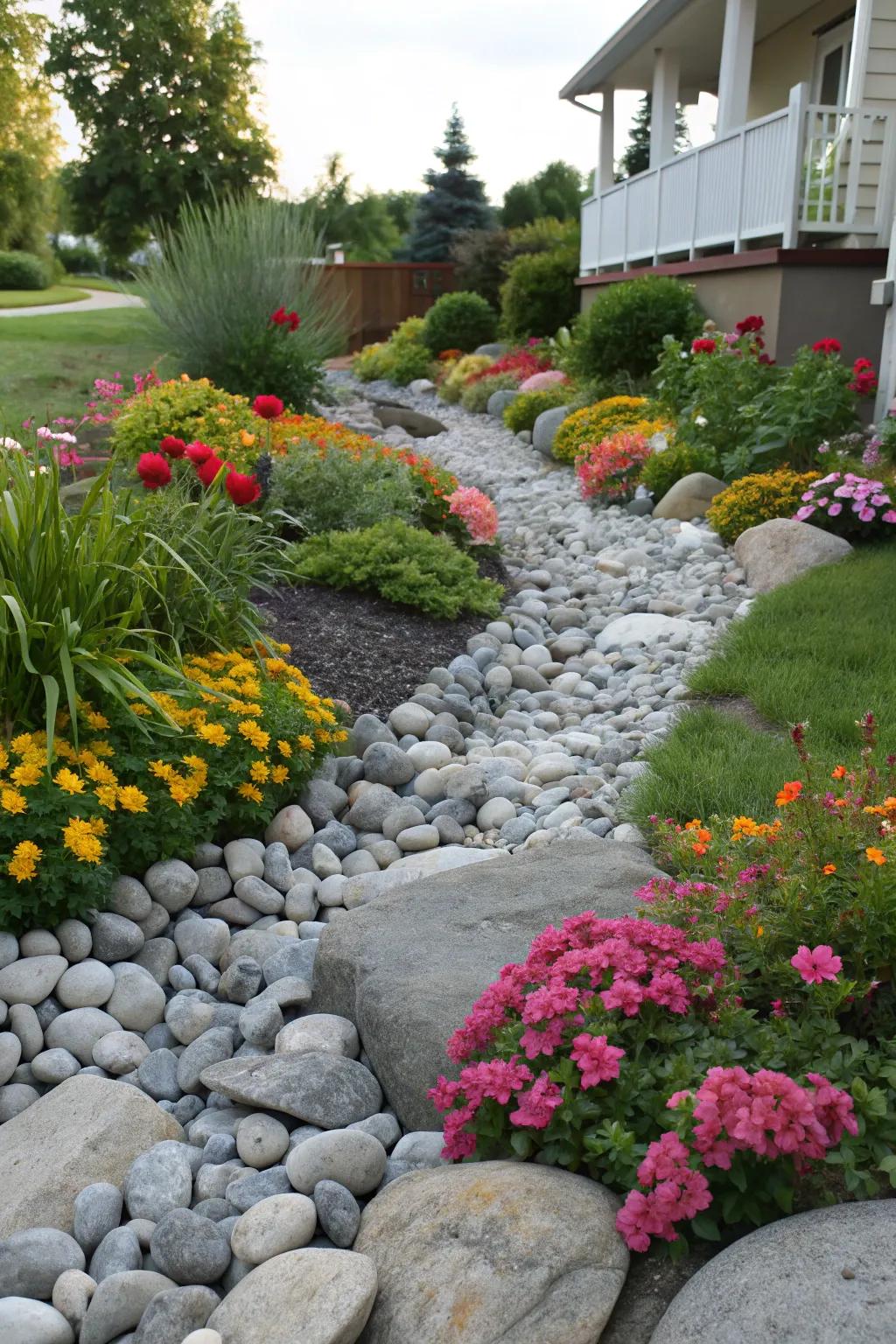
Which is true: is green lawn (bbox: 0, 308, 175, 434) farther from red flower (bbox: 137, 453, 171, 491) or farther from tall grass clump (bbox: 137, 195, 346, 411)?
red flower (bbox: 137, 453, 171, 491)

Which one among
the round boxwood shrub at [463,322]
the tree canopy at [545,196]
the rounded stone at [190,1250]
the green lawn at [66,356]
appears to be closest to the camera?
the rounded stone at [190,1250]

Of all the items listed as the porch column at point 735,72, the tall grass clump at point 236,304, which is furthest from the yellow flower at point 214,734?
the porch column at point 735,72

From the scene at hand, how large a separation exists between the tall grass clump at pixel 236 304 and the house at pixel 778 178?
412 centimetres

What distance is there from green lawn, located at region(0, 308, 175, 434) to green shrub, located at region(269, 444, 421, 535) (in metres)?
4.29

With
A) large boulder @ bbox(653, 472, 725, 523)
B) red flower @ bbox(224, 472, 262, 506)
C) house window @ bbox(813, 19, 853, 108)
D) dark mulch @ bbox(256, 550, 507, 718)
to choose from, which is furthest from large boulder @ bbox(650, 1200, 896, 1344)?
house window @ bbox(813, 19, 853, 108)

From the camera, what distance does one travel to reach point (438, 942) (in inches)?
108

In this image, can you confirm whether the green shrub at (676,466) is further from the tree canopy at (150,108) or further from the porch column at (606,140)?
the tree canopy at (150,108)

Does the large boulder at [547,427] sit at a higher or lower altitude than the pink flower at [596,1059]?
higher

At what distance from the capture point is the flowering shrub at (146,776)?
2875 mm

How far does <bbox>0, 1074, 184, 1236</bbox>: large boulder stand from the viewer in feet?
7.44

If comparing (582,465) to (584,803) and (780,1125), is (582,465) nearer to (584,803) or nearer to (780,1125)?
(584,803)

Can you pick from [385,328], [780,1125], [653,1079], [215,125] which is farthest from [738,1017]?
[215,125]

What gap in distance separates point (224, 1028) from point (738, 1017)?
1339 millimetres

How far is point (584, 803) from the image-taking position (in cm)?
381
